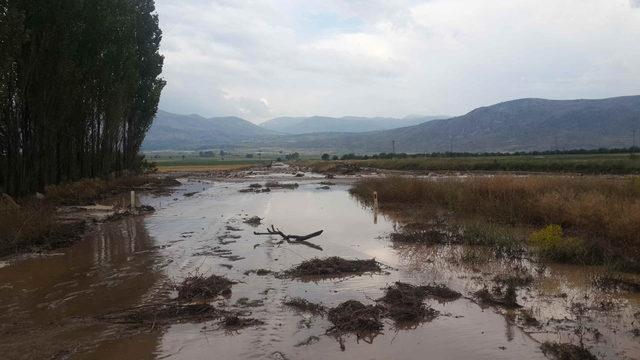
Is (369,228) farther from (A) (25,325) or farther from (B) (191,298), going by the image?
(A) (25,325)

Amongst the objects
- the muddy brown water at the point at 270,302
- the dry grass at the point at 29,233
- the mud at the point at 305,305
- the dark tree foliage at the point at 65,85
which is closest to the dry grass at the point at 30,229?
the dry grass at the point at 29,233

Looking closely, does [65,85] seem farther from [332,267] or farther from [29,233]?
[332,267]

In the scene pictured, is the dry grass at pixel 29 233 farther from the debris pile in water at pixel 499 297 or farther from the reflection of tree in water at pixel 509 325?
the reflection of tree in water at pixel 509 325

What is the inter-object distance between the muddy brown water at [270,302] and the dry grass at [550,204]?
1.76m

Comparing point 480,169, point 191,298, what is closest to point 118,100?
point 191,298

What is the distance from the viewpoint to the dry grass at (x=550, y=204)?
11430 mm

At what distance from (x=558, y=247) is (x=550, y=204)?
435 centimetres

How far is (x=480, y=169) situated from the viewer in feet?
174

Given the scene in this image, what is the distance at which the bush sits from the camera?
36.0ft

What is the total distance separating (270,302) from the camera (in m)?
8.43

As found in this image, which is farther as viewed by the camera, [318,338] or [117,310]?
[117,310]

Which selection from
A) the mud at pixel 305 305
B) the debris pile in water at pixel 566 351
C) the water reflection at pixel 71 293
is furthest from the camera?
the mud at pixel 305 305

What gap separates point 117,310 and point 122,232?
28.2 feet

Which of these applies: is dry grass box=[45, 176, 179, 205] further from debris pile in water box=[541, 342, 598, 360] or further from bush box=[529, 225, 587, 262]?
debris pile in water box=[541, 342, 598, 360]
